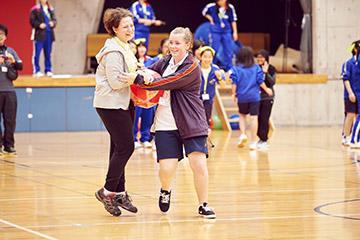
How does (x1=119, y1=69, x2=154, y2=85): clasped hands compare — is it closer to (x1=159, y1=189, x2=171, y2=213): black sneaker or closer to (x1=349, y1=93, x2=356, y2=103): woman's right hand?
(x1=159, y1=189, x2=171, y2=213): black sneaker

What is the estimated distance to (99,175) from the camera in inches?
457

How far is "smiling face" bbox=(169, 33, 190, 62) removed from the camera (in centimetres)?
805

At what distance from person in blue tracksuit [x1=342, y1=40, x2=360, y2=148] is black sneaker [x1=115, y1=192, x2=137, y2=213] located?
26.2 feet

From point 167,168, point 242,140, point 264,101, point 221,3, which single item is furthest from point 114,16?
point 221,3

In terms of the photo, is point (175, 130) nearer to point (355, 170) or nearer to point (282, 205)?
point (282, 205)

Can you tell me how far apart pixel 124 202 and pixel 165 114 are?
2.87 ft

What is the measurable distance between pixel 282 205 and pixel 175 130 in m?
1.42

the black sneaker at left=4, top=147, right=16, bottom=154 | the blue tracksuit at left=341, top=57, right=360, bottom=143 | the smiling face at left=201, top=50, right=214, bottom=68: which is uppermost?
the smiling face at left=201, top=50, right=214, bottom=68

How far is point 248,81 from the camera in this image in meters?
15.2

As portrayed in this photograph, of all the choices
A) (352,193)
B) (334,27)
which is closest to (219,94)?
(334,27)

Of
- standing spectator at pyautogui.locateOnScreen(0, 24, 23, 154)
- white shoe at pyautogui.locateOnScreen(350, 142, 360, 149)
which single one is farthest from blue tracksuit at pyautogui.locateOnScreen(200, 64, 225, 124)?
standing spectator at pyautogui.locateOnScreen(0, 24, 23, 154)

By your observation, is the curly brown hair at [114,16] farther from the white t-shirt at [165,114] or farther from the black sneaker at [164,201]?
the black sneaker at [164,201]

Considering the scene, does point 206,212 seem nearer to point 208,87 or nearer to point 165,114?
point 165,114

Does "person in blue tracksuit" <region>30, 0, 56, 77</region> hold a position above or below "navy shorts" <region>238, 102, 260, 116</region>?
above
